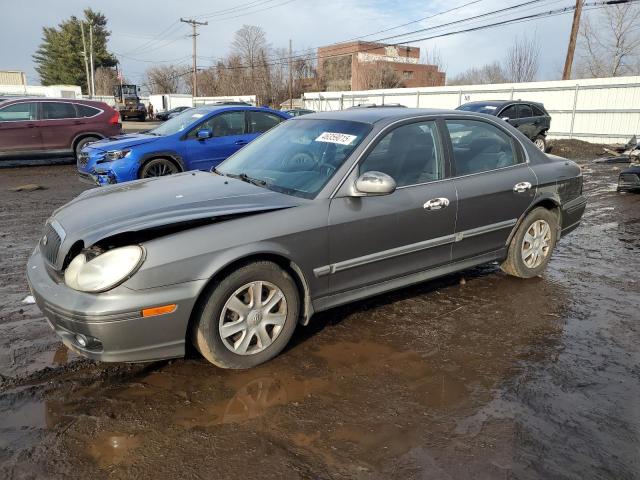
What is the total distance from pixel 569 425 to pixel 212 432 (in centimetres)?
192

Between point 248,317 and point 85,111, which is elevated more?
point 85,111

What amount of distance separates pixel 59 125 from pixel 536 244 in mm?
12017

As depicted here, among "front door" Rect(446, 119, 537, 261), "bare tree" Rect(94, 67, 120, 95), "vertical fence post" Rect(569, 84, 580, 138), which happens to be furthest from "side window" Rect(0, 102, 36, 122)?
"bare tree" Rect(94, 67, 120, 95)

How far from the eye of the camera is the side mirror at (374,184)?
3.34m

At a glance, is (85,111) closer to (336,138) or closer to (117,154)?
(117,154)

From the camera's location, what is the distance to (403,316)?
13.2ft

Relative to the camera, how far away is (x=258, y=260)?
10.2 ft

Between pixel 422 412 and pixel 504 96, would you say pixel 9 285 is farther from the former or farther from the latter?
pixel 504 96

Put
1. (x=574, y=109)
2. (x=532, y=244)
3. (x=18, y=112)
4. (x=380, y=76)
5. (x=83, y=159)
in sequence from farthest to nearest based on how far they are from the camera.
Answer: (x=380, y=76) < (x=574, y=109) < (x=18, y=112) < (x=83, y=159) < (x=532, y=244)

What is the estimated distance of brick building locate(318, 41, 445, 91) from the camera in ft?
183

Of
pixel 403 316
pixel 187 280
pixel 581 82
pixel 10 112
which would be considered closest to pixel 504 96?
pixel 581 82

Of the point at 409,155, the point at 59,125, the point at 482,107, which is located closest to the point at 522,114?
the point at 482,107

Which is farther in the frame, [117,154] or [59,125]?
[59,125]

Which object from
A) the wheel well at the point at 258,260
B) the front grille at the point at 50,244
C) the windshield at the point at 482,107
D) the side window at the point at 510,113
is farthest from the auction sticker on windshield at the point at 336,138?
the side window at the point at 510,113
